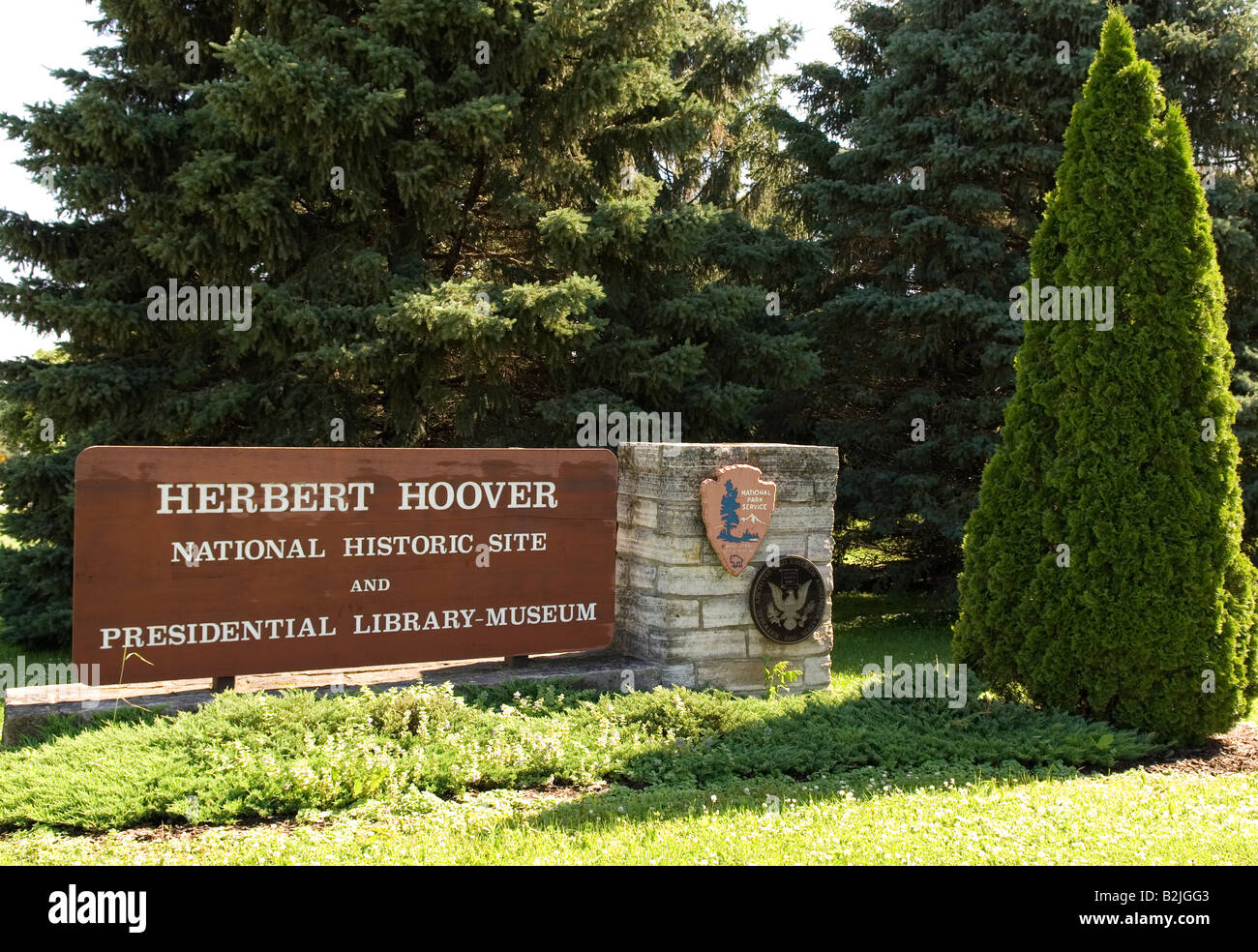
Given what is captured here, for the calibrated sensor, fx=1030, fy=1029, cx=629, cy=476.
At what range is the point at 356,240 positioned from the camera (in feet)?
34.4

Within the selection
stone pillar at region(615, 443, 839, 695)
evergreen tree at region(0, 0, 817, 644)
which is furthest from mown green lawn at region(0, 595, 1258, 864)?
evergreen tree at region(0, 0, 817, 644)

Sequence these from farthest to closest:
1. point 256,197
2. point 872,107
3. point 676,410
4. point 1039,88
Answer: point 872,107
point 1039,88
point 676,410
point 256,197

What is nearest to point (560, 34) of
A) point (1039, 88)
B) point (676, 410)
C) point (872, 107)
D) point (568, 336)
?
point (568, 336)

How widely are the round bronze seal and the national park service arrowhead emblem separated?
234mm

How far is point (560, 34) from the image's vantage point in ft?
33.0

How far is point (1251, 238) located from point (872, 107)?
189 inches

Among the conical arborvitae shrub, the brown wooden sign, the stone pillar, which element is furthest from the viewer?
the stone pillar

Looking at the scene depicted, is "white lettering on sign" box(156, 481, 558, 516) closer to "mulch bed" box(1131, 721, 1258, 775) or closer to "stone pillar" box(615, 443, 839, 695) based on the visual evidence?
"stone pillar" box(615, 443, 839, 695)

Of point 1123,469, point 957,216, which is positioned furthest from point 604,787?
point 957,216

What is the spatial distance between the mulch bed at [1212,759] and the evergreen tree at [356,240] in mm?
5625

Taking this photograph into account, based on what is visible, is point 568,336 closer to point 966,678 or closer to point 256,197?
point 256,197

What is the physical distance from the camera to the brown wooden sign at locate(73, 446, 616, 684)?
5.72 meters

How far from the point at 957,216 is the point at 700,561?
8.38 meters

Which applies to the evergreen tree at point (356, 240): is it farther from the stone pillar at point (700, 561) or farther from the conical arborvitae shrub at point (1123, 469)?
the conical arborvitae shrub at point (1123, 469)
